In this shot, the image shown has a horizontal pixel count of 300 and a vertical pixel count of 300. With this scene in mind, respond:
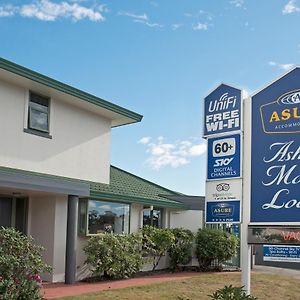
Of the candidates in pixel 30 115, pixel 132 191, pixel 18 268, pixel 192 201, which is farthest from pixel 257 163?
pixel 192 201

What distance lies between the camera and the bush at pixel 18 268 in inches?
370

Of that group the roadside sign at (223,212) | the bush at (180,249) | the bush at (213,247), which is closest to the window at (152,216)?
the bush at (180,249)

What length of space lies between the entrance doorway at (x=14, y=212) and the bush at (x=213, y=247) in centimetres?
700

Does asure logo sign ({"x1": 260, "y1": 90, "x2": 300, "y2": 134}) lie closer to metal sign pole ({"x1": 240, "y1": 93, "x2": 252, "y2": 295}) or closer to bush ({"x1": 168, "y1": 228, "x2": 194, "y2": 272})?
metal sign pole ({"x1": 240, "y1": 93, "x2": 252, "y2": 295})

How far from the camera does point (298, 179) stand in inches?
327

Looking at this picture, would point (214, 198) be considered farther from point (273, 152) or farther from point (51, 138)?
point (51, 138)

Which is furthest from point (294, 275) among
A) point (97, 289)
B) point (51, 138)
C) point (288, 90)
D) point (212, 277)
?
point (288, 90)

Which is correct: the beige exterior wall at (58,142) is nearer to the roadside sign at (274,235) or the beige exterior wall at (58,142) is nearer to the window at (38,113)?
the window at (38,113)

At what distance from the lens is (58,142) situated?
1512cm

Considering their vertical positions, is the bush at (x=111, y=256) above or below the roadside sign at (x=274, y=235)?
below

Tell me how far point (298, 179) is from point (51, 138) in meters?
8.53

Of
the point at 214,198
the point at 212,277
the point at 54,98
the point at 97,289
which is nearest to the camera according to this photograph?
the point at 214,198

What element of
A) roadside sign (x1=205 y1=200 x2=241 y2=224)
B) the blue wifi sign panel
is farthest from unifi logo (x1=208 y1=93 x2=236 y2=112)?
roadside sign (x1=205 y1=200 x2=241 y2=224)

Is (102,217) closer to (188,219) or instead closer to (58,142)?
(58,142)
